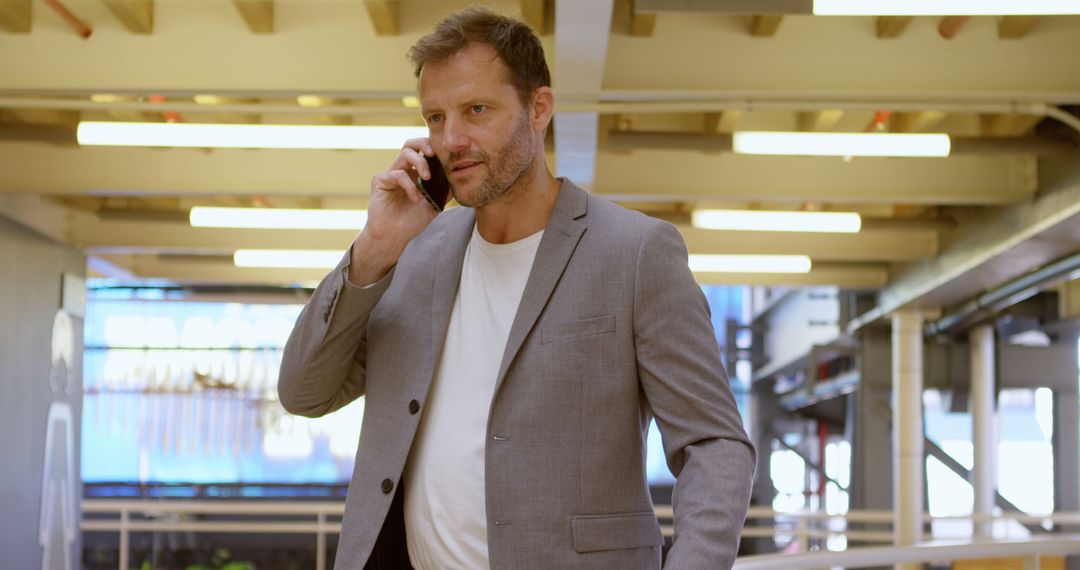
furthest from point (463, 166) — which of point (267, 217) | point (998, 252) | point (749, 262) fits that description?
point (749, 262)

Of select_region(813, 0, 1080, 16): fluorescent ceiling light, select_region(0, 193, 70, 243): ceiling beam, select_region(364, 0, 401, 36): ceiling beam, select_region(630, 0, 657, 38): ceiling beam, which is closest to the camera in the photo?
select_region(813, 0, 1080, 16): fluorescent ceiling light

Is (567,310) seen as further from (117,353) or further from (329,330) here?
(117,353)

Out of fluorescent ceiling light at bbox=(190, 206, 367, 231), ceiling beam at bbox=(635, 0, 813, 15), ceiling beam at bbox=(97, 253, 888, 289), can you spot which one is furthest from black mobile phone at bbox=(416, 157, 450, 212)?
ceiling beam at bbox=(97, 253, 888, 289)

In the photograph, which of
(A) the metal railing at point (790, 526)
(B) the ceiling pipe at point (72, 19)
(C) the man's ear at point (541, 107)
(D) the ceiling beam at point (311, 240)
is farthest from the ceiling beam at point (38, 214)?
(C) the man's ear at point (541, 107)

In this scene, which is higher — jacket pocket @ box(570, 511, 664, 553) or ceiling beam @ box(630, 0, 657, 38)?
ceiling beam @ box(630, 0, 657, 38)

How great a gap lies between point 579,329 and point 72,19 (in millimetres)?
4734

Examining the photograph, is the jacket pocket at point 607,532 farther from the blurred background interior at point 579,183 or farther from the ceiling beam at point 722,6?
the ceiling beam at point 722,6

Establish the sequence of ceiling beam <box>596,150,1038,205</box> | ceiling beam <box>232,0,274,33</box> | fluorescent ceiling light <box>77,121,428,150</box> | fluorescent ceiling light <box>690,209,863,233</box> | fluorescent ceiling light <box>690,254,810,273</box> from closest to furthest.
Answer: ceiling beam <box>232,0,274,33</box>
fluorescent ceiling light <box>77,121,428,150</box>
ceiling beam <box>596,150,1038,205</box>
fluorescent ceiling light <box>690,209,863,233</box>
fluorescent ceiling light <box>690,254,810,273</box>

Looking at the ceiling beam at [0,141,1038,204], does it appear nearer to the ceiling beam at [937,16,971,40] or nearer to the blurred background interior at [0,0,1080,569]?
the blurred background interior at [0,0,1080,569]

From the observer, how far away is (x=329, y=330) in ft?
4.69

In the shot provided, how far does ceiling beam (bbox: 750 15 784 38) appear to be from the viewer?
17.8 ft

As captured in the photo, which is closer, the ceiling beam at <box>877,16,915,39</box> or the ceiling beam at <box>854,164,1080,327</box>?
the ceiling beam at <box>877,16,915,39</box>

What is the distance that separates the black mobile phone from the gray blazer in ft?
0.37

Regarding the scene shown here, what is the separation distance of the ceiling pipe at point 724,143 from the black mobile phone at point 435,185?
5253mm
